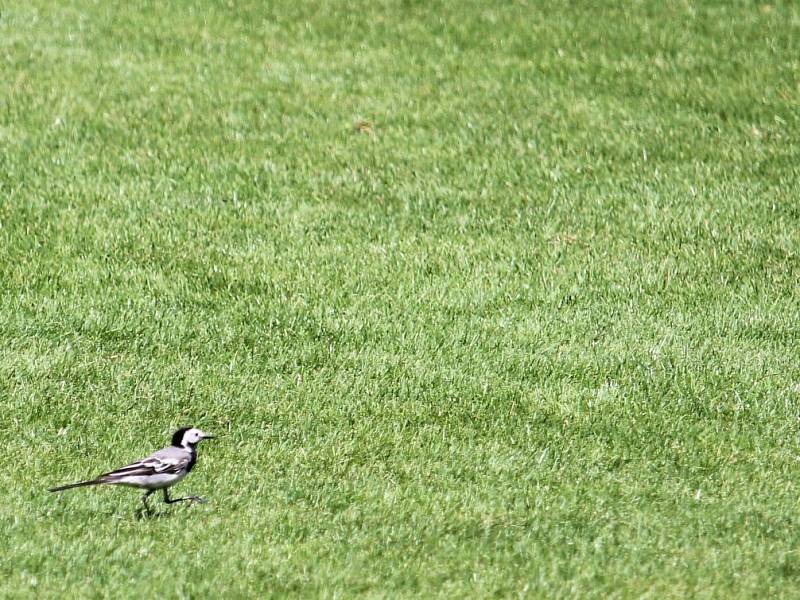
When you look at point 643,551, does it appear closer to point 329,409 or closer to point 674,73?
point 329,409

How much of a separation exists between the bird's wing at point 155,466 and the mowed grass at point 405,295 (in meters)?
0.35

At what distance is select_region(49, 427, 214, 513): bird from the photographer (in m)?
6.29

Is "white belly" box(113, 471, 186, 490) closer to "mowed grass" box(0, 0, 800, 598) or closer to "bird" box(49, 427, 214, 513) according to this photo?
"bird" box(49, 427, 214, 513)

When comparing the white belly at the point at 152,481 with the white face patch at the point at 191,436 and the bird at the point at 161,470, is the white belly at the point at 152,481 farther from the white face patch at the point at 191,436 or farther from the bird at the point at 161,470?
the white face patch at the point at 191,436

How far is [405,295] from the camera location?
9.71 m

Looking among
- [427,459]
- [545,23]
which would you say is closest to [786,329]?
[427,459]

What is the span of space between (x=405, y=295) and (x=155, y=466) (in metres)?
3.72

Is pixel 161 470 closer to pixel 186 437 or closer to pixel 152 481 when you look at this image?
pixel 152 481

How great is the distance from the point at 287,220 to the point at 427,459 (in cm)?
395

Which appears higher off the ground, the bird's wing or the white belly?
the bird's wing

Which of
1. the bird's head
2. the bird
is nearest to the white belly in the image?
the bird

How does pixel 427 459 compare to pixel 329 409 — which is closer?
pixel 427 459

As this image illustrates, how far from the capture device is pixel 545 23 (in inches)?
595

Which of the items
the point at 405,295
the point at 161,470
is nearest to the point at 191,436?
the point at 161,470
